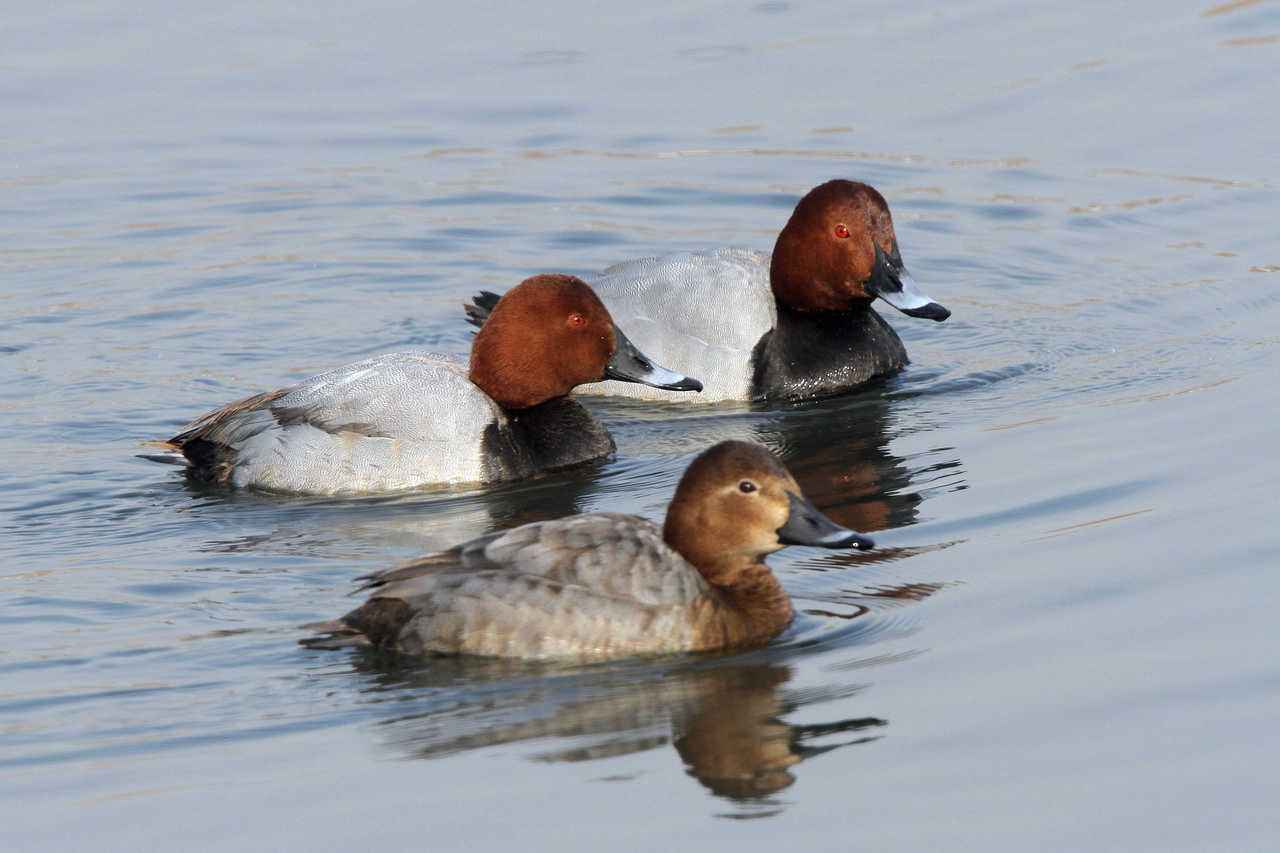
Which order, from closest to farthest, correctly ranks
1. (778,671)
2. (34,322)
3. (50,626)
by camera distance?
(778,671) → (50,626) → (34,322)

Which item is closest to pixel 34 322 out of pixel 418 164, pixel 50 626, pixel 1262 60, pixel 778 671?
pixel 418 164

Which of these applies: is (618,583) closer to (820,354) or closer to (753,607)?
(753,607)

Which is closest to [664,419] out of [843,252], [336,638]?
[843,252]

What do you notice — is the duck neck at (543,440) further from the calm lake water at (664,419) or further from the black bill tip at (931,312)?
the black bill tip at (931,312)

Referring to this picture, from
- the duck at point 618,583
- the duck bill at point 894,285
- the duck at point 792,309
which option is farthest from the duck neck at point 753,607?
the duck bill at point 894,285

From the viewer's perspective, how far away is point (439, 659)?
6.95 m

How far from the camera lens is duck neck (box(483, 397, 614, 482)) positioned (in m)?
9.45

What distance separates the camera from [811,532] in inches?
280

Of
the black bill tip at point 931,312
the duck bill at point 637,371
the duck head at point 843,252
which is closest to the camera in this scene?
the duck bill at point 637,371

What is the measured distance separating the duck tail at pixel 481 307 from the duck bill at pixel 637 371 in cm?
164

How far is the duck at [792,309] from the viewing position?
36.2 ft

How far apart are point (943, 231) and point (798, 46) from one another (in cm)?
338

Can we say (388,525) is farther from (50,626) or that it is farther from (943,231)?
(943,231)

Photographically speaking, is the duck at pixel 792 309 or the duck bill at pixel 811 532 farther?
the duck at pixel 792 309
